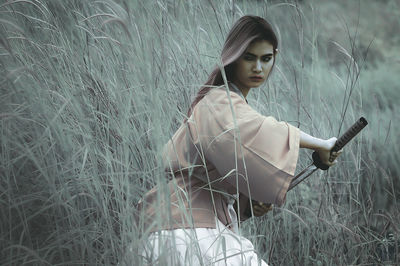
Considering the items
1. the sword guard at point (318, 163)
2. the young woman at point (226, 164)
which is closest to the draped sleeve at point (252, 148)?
the young woman at point (226, 164)

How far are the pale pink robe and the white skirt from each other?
29mm

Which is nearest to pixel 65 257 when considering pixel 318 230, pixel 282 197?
pixel 282 197

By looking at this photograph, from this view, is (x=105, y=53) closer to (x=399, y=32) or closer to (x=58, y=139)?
(x=58, y=139)

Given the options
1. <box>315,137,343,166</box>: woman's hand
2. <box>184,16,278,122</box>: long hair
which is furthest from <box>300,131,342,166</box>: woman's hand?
<box>184,16,278,122</box>: long hair

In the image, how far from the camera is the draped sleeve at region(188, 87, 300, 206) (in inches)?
59.1

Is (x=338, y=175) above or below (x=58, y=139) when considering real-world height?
below

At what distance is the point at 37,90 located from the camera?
163cm

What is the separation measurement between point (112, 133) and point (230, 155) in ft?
1.65

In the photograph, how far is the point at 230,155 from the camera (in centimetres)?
152

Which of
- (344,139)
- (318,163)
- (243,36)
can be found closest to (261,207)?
(318,163)

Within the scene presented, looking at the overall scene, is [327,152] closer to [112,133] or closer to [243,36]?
[243,36]

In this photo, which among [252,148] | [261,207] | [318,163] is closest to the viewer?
[252,148]

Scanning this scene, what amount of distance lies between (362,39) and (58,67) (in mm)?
4676

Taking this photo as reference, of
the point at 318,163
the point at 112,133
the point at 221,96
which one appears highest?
the point at 221,96
